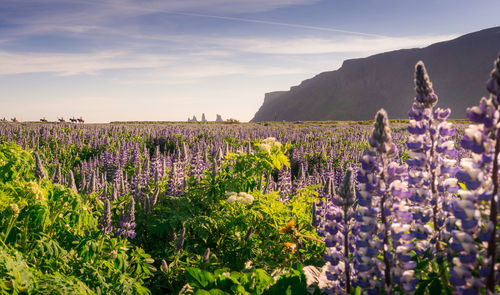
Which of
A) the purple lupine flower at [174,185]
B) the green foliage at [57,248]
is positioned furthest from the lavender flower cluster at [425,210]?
the purple lupine flower at [174,185]

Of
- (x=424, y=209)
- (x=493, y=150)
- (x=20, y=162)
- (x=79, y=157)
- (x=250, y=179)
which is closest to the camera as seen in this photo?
(x=493, y=150)

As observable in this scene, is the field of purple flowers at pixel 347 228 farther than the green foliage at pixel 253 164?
No

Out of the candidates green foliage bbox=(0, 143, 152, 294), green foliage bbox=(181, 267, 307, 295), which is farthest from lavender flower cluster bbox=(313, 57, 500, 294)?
green foliage bbox=(0, 143, 152, 294)

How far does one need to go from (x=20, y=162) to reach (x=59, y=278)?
2.17m

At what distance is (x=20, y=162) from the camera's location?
390 centimetres

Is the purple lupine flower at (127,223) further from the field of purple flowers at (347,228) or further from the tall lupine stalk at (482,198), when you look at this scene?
the tall lupine stalk at (482,198)

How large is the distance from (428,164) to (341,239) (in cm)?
68

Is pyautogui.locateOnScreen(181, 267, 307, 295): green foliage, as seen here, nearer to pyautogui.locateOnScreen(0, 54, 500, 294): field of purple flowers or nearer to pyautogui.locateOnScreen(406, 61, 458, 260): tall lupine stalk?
pyautogui.locateOnScreen(0, 54, 500, 294): field of purple flowers

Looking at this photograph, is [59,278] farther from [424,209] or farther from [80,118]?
[80,118]

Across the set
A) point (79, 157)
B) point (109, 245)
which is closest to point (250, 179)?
point (109, 245)

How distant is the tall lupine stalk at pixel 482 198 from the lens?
4.29ft

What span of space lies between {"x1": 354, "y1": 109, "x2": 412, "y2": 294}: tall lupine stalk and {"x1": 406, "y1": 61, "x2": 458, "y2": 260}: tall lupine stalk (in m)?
0.23

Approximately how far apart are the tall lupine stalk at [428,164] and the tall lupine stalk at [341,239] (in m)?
0.36

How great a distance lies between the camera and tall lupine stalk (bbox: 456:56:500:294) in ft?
4.29
